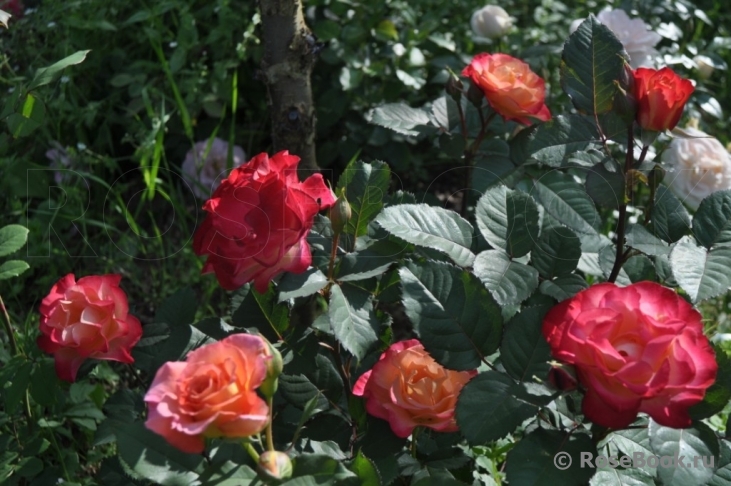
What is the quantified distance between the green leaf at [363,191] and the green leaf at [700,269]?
36cm

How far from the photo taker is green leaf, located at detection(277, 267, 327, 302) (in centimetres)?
90

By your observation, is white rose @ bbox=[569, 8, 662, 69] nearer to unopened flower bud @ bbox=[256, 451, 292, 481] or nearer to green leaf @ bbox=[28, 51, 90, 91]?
green leaf @ bbox=[28, 51, 90, 91]

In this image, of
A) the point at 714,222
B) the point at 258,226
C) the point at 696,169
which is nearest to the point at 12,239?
the point at 258,226

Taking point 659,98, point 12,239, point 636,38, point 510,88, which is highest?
point 659,98

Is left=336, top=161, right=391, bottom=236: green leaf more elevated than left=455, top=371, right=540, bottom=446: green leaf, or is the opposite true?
left=336, top=161, right=391, bottom=236: green leaf

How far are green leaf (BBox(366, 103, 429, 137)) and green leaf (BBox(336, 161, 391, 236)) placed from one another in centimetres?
24

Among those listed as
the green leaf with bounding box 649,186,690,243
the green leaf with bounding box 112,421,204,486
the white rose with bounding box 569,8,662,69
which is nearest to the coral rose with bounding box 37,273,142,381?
the green leaf with bounding box 112,421,204,486

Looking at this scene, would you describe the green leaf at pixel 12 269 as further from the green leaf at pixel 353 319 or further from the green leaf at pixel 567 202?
the green leaf at pixel 567 202

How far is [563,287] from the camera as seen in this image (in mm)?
936

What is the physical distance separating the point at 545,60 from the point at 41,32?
1.28 metres

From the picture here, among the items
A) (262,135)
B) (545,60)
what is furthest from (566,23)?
(262,135)

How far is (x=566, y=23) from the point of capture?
2.29 m

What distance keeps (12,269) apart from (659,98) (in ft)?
2.98

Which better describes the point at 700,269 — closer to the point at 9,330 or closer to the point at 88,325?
the point at 88,325
